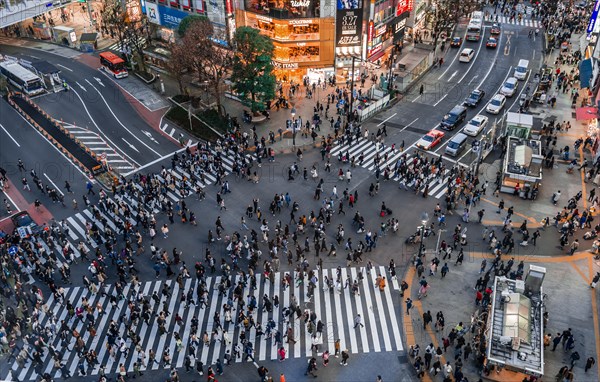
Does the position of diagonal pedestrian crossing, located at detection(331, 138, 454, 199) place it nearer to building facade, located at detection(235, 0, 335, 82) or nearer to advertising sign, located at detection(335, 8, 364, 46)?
building facade, located at detection(235, 0, 335, 82)

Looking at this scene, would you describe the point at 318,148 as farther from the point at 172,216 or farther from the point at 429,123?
the point at 172,216

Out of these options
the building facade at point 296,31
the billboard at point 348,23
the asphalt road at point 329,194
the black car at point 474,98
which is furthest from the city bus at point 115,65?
the black car at point 474,98

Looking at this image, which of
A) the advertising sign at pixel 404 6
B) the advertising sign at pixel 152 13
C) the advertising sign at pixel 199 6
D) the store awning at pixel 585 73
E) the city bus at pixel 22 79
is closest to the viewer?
the store awning at pixel 585 73

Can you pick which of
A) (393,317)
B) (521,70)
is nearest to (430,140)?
(521,70)

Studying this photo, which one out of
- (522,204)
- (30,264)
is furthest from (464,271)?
(30,264)

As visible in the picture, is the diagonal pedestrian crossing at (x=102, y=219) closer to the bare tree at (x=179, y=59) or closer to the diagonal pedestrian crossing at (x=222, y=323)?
the diagonal pedestrian crossing at (x=222, y=323)
